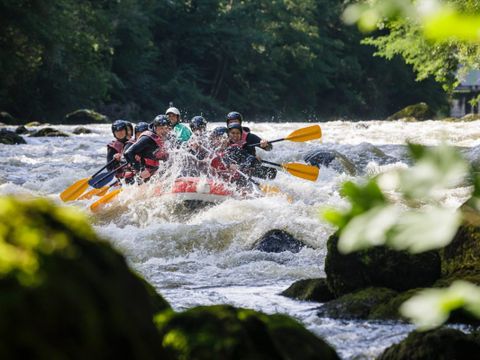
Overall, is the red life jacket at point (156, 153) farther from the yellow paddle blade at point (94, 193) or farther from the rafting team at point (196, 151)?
the yellow paddle blade at point (94, 193)

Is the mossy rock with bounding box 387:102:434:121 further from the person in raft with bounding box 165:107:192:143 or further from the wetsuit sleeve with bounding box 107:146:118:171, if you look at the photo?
the wetsuit sleeve with bounding box 107:146:118:171

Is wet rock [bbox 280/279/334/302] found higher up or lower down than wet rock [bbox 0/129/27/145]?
lower down

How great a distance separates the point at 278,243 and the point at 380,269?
7.97 ft

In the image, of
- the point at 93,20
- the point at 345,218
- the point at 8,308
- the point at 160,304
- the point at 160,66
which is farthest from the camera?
the point at 160,66

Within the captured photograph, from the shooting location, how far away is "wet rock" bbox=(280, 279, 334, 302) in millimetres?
5359

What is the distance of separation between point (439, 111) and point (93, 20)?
28.2 m

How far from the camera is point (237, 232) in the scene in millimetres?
8203

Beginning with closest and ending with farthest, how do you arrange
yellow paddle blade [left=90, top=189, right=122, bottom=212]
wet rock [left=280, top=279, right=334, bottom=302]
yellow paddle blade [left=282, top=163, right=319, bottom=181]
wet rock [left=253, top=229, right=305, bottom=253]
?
wet rock [left=280, top=279, right=334, bottom=302], wet rock [left=253, top=229, right=305, bottom=253], yellow paddle blade [left=90, top=189, right=122, bottom=212], yellow paddle blade [left=282, top=163, right=319, bottom=181]

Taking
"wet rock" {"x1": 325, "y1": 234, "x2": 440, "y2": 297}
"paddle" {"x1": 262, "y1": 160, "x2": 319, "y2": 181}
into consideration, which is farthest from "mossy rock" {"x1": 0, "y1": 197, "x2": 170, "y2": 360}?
"paddle" {"x1": 262, "y1": 160, "x2": 319, "y2": 181}

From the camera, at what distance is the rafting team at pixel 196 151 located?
33.9ft

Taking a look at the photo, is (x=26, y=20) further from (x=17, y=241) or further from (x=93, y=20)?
(x=17, y=241)

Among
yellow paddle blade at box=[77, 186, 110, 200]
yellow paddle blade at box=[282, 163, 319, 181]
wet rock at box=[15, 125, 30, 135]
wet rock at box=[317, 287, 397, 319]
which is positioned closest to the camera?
wet rock at box=[317, 287, 397, 319]

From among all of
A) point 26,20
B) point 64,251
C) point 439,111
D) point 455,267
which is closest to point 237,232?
point 455,267

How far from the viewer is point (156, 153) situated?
10.3 m
